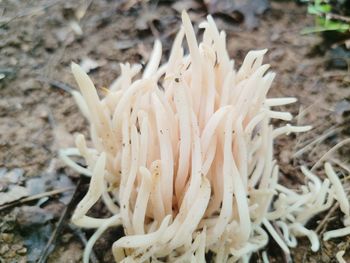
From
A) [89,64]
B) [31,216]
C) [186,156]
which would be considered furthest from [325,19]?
[31,216]

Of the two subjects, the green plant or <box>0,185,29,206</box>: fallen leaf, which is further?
the green plant

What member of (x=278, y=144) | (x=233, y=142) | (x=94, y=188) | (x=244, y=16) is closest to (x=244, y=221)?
(x=233, y=142)

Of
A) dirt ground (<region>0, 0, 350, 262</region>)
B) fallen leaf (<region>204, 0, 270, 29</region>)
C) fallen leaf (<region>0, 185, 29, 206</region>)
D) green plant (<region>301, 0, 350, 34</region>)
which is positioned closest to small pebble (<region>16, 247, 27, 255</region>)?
dirt ground (<region>0, 0, 350, 262</region>)

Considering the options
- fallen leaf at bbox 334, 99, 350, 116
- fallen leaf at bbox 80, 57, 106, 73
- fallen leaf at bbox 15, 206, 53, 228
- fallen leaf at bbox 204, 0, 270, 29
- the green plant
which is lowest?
fallen leaf at bbox 334, 99, 350, 116

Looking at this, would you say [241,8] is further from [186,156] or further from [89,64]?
[186,156]

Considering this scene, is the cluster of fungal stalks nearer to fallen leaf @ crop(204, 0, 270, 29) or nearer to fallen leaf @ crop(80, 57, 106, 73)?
fallen leaf @ crop(80, 57, 106, 73)

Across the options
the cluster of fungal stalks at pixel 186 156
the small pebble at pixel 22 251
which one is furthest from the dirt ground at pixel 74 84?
the cluster of fungal stalks at pixel 186 156
